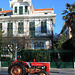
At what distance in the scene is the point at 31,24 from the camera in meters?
23.2

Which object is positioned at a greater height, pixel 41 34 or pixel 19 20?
pixel 19 20

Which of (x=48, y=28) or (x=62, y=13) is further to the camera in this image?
(x=48, y=28)

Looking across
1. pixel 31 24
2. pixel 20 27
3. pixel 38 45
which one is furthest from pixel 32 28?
pixel 38 45

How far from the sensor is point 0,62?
17.5 metres

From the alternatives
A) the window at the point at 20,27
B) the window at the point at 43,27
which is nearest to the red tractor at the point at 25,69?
the window at the point at 20,27

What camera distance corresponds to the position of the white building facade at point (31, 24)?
22.7 m

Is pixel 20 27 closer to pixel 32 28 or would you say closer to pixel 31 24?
pixel 31 24

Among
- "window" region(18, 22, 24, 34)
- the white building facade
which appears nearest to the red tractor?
the white building facade

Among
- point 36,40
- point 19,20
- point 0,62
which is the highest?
point 19,20

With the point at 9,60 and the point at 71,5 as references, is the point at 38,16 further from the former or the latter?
the point at 9,60

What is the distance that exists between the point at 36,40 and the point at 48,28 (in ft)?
9.64

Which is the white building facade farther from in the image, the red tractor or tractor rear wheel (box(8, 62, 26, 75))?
tractor rear wheel (box(8, 62, 26, 75))

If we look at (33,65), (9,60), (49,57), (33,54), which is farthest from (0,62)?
(33,65)

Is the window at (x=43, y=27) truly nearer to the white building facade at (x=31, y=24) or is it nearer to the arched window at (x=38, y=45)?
the white building facade at (x=31, y=24)
